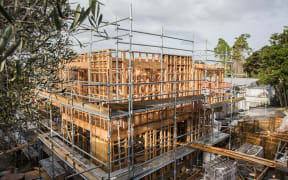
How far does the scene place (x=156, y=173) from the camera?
9.77m

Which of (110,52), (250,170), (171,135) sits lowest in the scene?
(250,170)

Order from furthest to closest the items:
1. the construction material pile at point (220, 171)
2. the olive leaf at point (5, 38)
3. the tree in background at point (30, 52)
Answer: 1. the construction material pile at point (220, 171)
2. the tree in background at point (30, 52)
3. the olive leaf at point (5, 38)

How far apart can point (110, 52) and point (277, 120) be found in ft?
62.3

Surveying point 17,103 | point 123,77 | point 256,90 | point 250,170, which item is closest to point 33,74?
point 17,103

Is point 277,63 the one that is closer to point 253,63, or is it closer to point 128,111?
point 253,63

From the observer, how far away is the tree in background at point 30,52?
301 centimetres

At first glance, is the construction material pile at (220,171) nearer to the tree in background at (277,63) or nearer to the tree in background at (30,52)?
the tree in background at (30,52)

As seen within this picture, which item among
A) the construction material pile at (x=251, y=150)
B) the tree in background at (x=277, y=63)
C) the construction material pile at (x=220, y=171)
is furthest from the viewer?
the tree in background at (x=277, y=63)

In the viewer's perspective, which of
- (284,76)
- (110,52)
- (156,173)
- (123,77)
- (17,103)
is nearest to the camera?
(17,103)

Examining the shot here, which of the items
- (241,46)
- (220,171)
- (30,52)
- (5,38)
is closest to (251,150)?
(220,171)

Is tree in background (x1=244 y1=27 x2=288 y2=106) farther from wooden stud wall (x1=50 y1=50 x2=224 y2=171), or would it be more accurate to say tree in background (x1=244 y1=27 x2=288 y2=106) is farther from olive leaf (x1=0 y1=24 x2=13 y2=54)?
olive leaf (x1=0 y1=24 x2=13 y2=54)

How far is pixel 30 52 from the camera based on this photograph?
13.4 ft

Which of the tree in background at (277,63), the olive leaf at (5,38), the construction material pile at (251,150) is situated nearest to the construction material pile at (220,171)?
the construction material pile at (251,150)

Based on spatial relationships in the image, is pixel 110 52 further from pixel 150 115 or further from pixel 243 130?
pixel 243 130
